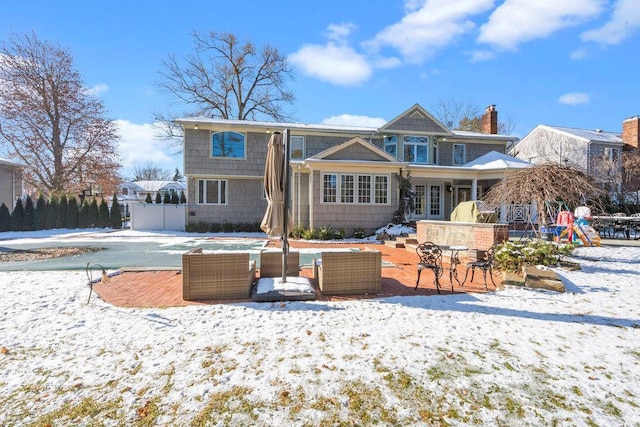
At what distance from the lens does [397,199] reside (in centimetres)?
1553

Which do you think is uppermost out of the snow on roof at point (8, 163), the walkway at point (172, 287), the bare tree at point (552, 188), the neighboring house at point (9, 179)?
the snow on roof at point (8, 163)

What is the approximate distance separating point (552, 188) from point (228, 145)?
623 inches

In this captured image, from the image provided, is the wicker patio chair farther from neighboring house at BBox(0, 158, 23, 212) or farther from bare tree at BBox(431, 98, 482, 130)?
bare tree at BBox(431, 98, 482, 130)

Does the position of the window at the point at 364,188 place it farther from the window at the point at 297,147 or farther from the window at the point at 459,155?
the window at the point at 459,155

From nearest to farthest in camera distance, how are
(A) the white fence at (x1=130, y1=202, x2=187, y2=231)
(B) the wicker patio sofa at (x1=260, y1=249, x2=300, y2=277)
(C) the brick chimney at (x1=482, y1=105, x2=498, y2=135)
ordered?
(B) the wicker patio sofa at (x1=260, y1=249, x2=300, y2=277)
(A) the white fence at (x1=130, y1=202, x2=187, y2=231)
(C) the brick chimney at (x1=482, y1=105, x2=498, y2=135)

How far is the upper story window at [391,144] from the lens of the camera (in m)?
18.9

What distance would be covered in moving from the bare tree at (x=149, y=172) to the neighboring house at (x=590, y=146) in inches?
2465

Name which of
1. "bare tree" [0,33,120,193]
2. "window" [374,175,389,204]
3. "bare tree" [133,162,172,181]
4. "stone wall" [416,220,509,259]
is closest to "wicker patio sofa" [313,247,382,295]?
"stone wall" [416,220,509,259]

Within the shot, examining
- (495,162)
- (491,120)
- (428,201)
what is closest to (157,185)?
(428,201)

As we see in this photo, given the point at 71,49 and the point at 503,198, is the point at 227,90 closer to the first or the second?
the point at 71,49

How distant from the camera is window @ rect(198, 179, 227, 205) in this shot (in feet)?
62.1

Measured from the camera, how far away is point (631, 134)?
81.0ft

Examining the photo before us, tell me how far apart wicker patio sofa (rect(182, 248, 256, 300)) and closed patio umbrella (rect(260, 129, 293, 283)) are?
2.54ft

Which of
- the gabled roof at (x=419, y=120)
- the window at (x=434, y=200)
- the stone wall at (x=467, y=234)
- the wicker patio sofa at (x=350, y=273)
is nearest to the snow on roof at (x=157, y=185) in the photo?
the gabled roof at (x=419, y=120)
